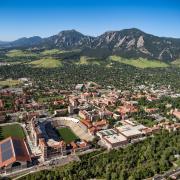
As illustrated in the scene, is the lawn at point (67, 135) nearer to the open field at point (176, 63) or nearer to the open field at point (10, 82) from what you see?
the open field at point (10, 82)

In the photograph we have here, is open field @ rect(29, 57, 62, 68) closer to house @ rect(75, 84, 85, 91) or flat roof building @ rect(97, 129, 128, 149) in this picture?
house @ rect(75, 84, 85, 91)

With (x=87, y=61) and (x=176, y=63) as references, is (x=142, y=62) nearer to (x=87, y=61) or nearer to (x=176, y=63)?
(x=176, y=63)

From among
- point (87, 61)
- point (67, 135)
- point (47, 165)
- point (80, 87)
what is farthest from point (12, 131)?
point (87, 61)

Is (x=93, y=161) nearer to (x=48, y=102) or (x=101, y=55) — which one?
(x=48, y=102)

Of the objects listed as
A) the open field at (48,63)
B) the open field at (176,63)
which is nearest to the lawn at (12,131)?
the open field at (48,63)

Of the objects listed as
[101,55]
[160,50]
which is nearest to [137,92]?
[101,55]

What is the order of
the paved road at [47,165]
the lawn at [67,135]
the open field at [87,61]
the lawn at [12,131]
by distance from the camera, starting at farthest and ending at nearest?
the open field at [87,61] < the lawn at [12,131] < the lawn at [67,135] < the paved road at [47,165]

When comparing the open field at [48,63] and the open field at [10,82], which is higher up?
the open field at [48,63]
